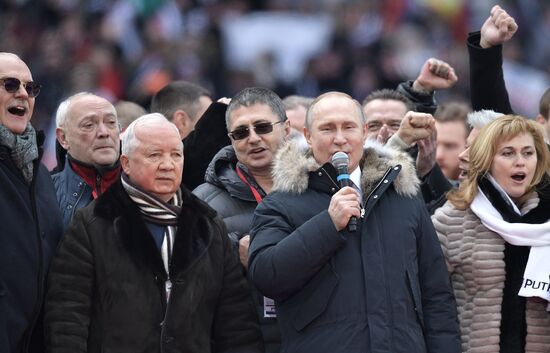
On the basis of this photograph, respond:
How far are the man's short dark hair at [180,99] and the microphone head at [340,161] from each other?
254 cm

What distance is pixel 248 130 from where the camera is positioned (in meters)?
6.59

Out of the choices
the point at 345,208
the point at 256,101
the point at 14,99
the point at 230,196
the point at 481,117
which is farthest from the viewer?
the point at 481,117

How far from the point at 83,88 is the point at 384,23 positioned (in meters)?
4.22

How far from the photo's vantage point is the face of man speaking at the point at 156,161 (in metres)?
5.84

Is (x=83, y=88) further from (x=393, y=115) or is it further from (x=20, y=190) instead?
(x=20, y=190)

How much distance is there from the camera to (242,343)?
19.1ft

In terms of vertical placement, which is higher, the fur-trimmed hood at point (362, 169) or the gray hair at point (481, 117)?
the gray hair at point (481, 117)

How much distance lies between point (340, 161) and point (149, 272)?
968 millimetres

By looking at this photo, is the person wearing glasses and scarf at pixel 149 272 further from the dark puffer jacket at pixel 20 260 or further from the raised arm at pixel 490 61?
the raised arm at pixel 490 61

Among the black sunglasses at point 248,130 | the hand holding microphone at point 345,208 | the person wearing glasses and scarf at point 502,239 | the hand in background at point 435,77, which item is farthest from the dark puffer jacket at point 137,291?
the hand in background at point 435,77

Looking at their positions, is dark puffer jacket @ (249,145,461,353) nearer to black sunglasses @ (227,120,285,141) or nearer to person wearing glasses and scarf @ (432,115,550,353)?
person wearing glasses and scarf @ (432,115,550,353)

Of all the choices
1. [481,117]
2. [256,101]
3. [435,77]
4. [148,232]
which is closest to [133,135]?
[148,232]

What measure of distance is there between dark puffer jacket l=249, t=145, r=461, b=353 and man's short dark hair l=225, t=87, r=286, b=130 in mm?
731

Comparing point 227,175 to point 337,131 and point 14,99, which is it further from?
Answer: point 14,99
